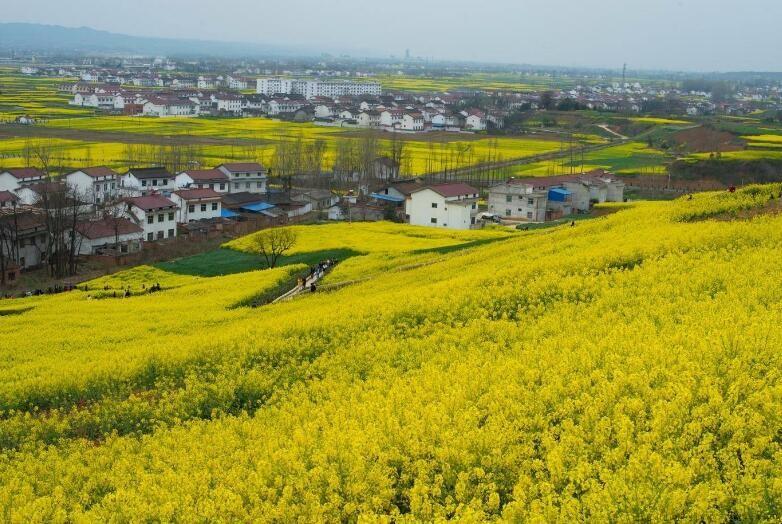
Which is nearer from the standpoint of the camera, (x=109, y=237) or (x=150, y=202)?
(x=109, y=237)

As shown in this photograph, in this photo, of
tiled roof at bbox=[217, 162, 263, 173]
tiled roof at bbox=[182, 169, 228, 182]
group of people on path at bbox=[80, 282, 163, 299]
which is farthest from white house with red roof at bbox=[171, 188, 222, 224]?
group of people on path at bbox=[80, 282, 163, 299]

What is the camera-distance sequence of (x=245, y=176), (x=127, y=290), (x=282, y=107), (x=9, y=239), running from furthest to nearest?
1. (x=282, y=107)
2. (x=245, y=176)
3. (x=9, y=239)
4. (x=127, y=290)

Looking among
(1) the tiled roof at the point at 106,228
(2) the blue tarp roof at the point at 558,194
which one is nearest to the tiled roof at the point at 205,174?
(1) the tiled roof at the point at 106,228

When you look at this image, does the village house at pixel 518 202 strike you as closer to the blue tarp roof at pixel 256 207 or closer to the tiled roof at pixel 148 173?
the blue tarp roof at pixel 256 207

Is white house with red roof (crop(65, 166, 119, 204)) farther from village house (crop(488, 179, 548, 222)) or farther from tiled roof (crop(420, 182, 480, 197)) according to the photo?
village house (crop(488, 179, 548, 222))

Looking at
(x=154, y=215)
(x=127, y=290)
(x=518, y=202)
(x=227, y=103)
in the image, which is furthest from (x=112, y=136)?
(x=127, y=290)

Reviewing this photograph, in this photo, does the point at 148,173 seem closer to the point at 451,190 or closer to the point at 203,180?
the point at 203,180

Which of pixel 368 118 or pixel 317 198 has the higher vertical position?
pixel 368 118
